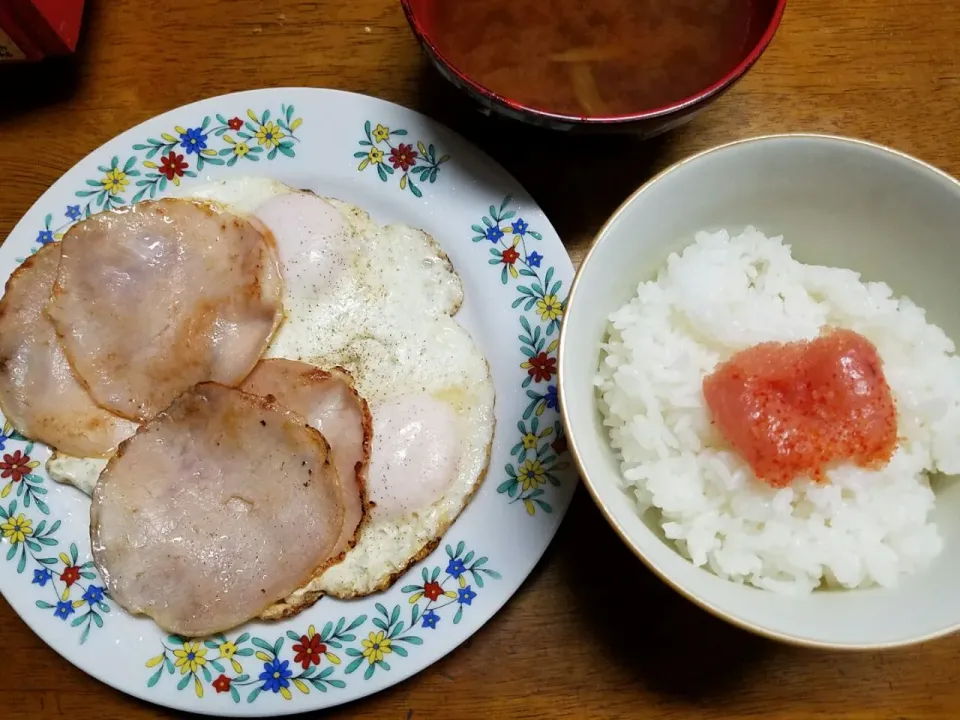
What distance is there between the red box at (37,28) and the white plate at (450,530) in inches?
9.3

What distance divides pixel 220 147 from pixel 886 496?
1408 millimetres

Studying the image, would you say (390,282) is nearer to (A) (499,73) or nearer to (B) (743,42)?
(A) (499,73)

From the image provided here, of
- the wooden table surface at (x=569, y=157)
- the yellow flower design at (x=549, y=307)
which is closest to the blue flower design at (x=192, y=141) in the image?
the wooden table surface at (x=569, y=157)

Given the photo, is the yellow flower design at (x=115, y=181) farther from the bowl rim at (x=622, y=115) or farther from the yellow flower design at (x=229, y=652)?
the yellow flower design at (x=229, y=652)

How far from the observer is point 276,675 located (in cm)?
134

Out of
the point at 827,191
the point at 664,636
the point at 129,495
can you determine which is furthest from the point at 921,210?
the point at 129,495

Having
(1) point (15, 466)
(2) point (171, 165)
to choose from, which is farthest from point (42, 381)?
(2) point (171, 165)

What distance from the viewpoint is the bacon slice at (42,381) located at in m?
1.45

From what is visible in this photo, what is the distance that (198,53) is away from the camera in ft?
5.42

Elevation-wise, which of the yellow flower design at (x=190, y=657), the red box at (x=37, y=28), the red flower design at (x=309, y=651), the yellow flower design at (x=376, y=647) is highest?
the red box at (x=37, y=28)

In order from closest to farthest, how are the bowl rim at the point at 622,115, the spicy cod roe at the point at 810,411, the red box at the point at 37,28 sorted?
1. the spicy cod roe at the point at 810,411
2. the bowl rim at the point at 622,115
3. the red box at the point at 37,28

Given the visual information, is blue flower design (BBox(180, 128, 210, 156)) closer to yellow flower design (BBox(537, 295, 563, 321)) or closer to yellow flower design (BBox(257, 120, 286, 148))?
yellow flower design (BBox(257, 120, 286, 148))

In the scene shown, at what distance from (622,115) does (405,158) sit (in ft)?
1.56

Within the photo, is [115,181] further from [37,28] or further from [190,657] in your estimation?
[190,657]
